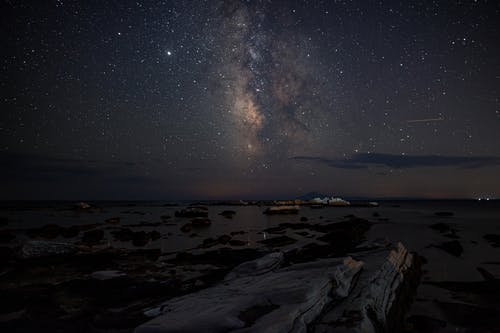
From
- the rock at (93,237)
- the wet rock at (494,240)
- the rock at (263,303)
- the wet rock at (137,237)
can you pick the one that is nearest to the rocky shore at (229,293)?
the rock at (263,303)

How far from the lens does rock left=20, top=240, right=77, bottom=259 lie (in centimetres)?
1253

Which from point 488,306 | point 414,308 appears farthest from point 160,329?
point 488,306

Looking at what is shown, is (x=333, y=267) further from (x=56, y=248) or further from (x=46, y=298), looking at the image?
(x=56, y=248)

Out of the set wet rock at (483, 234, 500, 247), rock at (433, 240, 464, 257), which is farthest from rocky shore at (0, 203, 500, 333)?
wet rock at (483, 234, 500, 247)

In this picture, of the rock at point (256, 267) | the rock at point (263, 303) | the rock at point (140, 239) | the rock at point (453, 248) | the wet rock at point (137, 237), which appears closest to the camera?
the rock at point (263, 303)

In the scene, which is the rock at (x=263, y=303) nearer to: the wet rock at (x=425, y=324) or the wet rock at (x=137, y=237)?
the wet rock at (x=425, y=324)

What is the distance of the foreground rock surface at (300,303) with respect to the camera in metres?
4.89

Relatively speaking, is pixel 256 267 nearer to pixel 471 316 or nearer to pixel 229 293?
pixel 229 293

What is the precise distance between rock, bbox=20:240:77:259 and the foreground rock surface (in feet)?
31.2

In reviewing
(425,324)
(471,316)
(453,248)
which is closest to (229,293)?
(425,324)

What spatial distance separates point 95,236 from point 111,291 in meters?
12.9

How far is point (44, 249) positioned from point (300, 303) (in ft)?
43.4

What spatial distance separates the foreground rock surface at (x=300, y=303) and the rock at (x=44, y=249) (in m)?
9.52

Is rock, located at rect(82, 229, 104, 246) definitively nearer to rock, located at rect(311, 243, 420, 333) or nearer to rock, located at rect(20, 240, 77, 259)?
rock, located at rect(20, 240, 77, 259)
